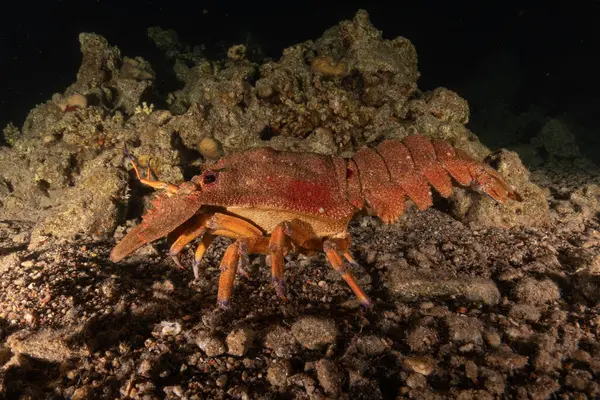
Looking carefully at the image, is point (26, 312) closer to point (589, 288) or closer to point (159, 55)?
point (589, 288)

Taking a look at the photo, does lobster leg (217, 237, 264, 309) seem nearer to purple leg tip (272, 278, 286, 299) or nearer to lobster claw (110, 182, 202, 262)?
purple leg tip (272, 278, 286, 299)

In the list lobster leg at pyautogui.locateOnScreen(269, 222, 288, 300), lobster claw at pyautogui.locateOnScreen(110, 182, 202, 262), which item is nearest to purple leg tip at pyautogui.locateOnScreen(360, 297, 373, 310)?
lobster leg at pyautogui.locateOnScreen(269, 222, 288, 300)

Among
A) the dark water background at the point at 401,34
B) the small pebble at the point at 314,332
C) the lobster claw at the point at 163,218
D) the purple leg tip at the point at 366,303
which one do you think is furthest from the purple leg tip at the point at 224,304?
the dark water background at the point at 401,34

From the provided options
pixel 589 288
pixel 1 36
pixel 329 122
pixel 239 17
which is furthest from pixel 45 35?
pixel 589 288

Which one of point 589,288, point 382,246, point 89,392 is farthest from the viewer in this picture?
point 382,246

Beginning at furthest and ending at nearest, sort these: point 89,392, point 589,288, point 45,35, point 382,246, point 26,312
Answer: point 45,35
point 382,246
point 589,288
point 26,312
point 89,392

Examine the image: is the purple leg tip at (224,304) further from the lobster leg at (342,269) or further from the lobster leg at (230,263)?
the lobster leg at (342,269)

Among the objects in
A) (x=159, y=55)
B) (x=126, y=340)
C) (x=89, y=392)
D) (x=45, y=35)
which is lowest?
(x=89, y=392)
